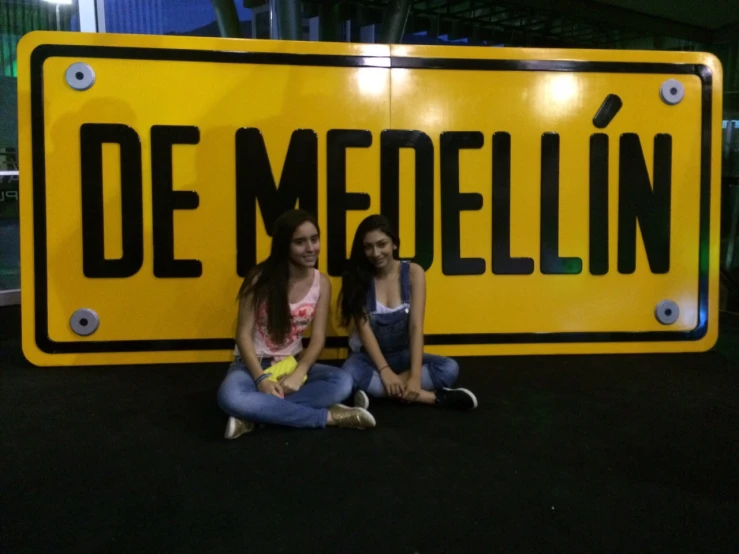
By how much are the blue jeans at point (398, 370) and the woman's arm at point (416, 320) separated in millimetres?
93

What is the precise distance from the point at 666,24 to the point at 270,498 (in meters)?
8.77

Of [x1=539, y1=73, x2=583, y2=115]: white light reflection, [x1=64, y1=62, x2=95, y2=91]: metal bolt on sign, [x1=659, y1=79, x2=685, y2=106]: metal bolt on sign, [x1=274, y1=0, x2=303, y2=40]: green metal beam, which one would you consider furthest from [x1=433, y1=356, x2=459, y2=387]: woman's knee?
[x1=274, y1=0, x2=303, y2=40]: green metal beam

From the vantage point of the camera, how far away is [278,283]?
7.80ft

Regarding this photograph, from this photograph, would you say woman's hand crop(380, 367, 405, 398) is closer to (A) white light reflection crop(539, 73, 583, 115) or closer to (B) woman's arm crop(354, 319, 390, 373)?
(B) woman's arm crop(354, 319, 390, 373)

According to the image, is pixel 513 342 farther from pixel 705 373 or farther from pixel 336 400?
pixel 336 400

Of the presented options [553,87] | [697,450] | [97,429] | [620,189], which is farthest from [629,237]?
[97,429]

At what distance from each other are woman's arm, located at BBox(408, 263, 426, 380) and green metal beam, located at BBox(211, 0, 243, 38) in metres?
5.24

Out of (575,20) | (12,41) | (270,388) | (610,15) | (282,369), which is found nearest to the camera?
(270,388)

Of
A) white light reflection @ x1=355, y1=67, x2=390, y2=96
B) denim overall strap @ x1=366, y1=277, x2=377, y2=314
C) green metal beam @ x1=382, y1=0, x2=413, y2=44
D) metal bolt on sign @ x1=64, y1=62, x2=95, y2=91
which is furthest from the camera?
green metal beam @ x1=382, y1=0, x2=413, y2=44

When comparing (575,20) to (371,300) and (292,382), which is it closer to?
(371,300)

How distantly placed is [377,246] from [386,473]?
926mm

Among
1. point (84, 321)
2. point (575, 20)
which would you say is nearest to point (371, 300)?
point (84, 321)

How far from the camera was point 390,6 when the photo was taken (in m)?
7.63

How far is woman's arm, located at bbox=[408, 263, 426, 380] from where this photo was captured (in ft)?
8.08
